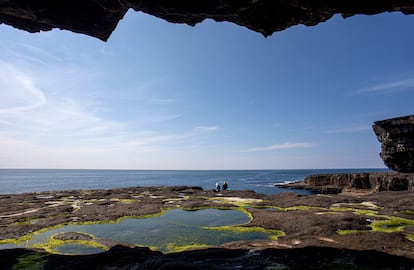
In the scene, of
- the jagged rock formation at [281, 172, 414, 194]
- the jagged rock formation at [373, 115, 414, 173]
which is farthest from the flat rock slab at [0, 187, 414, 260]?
the jagged rock formation at [373, 115, 414, 173]

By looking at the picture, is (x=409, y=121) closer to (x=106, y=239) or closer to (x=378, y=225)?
(x=378, y=225)

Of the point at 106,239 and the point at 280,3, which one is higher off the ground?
the point at 280,3

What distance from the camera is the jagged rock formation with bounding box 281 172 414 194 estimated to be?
66.2 meters

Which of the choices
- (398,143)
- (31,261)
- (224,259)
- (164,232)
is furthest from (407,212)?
(398,143)

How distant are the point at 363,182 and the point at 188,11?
83666 mm

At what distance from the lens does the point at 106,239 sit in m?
24.3

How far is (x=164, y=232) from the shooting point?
27.2m

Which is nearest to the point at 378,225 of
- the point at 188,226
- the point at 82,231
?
the point at 188,226

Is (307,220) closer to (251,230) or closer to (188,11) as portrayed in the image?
(251,230)

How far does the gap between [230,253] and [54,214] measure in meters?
30.4

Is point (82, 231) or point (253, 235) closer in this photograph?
point (253, 235)

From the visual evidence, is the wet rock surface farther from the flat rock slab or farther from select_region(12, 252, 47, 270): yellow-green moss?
the flat rock slab

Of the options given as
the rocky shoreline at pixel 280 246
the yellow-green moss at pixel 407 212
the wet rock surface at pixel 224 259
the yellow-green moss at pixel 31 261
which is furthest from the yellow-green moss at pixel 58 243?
the yellow-green moss at pixel 407 212

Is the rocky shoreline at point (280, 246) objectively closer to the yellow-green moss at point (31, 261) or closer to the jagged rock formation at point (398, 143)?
the yellow-green moss at point (31, 261)
